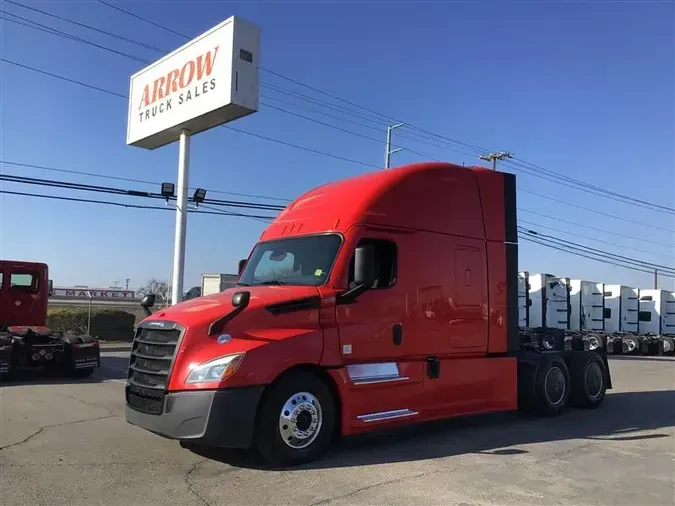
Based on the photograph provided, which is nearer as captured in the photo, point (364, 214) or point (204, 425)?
point (204, 425)

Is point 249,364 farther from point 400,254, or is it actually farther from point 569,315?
point 569,315

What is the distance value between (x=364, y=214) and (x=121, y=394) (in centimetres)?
686

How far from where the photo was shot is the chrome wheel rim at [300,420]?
6133 mm

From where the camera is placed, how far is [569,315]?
26500mm

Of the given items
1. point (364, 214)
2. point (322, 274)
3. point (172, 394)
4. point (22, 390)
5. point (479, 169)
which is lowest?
point (22, 390)

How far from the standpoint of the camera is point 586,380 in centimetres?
1034

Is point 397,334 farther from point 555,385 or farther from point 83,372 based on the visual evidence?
point 83,372

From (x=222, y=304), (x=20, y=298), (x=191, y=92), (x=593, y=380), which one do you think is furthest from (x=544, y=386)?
(x=191, y=92)

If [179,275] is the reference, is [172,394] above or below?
below

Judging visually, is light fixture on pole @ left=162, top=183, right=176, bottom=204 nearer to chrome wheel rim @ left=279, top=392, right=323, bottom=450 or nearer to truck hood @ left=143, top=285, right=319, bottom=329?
truck hood @ left=143, top=285, right=319, bottom=329

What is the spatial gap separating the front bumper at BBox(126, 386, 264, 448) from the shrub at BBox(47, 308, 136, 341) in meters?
22.2

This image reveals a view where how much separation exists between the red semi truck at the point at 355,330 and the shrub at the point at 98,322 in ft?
66.1

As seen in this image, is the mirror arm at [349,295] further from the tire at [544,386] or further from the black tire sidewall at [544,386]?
the black tire sidewall at [544,386]

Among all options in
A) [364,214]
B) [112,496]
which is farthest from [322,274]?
[112,496]
